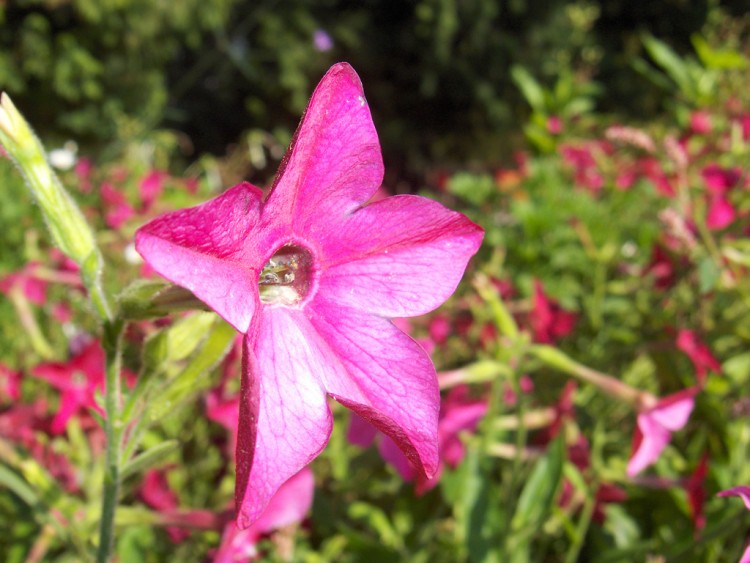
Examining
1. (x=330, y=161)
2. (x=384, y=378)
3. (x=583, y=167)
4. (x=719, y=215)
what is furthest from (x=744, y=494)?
(x=583, y=167)

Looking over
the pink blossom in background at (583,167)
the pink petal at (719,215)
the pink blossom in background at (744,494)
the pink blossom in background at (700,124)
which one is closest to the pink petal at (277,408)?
the pink blossom in background at (744,494)

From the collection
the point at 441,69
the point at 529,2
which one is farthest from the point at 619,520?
the point at 529,2

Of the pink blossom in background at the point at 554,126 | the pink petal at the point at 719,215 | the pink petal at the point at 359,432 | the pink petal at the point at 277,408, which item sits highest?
the pink petal at the point at 277,408

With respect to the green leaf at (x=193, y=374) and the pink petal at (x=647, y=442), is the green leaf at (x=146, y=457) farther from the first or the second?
the pink petal at (x=647, y=442)

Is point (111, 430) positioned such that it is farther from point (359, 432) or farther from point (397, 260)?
point (359, 432)

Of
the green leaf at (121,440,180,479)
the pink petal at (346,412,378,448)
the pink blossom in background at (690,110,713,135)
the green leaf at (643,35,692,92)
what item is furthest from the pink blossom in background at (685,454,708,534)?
the green leaf at (643,35,692,92)
